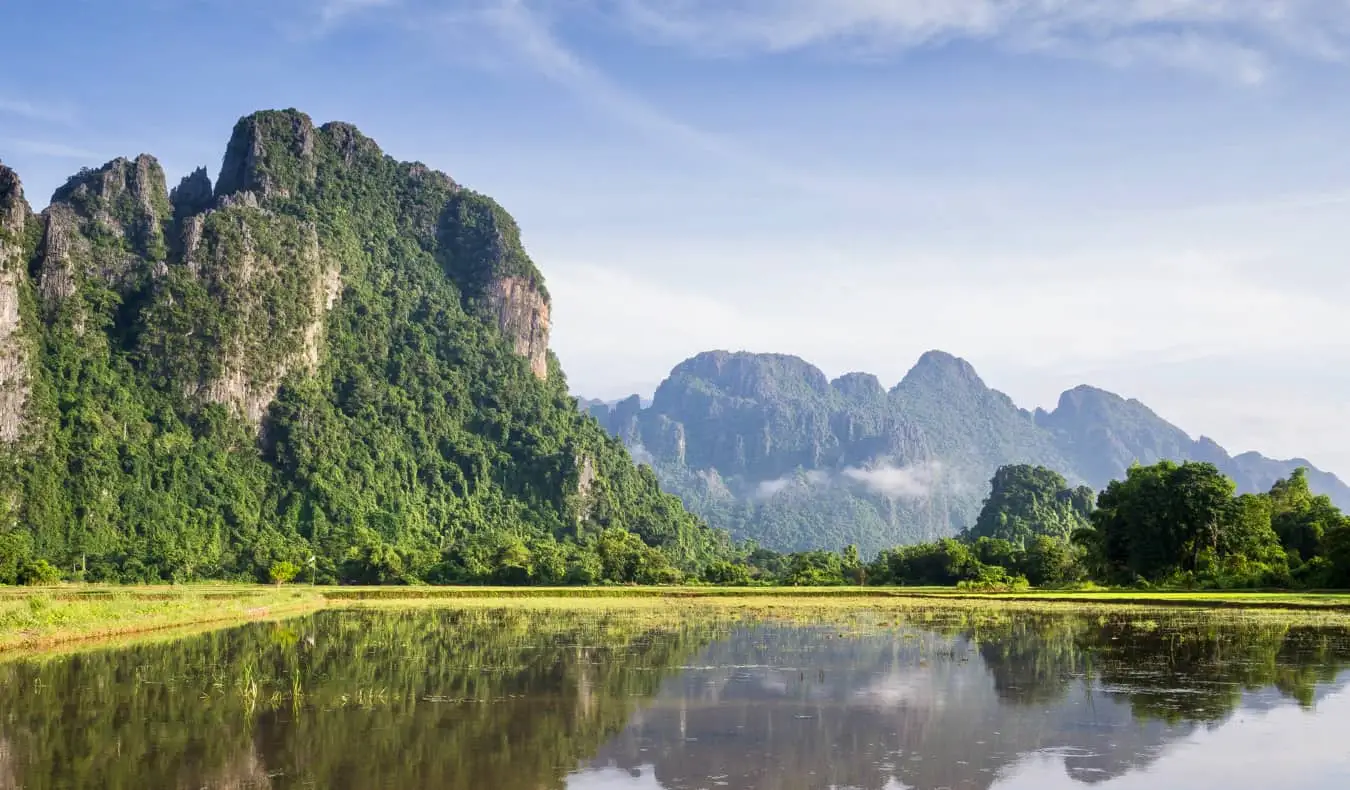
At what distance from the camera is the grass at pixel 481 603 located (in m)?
30.7

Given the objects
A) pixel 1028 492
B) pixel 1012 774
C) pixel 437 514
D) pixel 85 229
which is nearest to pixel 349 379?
pixel 437 514

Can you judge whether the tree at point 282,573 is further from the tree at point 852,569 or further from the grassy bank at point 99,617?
the tree at point 852,569

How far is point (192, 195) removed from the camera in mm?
169000

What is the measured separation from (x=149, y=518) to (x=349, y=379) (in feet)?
141

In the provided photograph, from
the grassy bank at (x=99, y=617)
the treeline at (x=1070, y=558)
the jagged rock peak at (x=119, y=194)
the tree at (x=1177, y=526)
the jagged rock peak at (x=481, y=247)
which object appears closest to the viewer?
the grassy bank at (x=99, y=617)

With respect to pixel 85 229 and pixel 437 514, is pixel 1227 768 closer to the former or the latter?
pixel 437 514

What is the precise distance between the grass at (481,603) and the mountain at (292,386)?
24637mm

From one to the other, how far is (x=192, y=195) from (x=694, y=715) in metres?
173

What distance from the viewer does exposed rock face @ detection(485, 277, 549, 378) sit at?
587 feet

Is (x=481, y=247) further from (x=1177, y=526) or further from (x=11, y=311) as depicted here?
(x=1177, y=526)

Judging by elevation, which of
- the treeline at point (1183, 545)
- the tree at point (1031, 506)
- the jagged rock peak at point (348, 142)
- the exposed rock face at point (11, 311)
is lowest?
the treeline at point (1183, 545)

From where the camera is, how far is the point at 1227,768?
1231 centimetres

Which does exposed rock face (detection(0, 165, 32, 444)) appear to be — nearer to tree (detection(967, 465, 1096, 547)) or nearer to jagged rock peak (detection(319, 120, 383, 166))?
jagged rock peak (detection(319, 120, 383, 166))

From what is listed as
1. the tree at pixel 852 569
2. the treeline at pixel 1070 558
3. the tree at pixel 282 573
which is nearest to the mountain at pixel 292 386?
the treeline at pixel 1070 558
